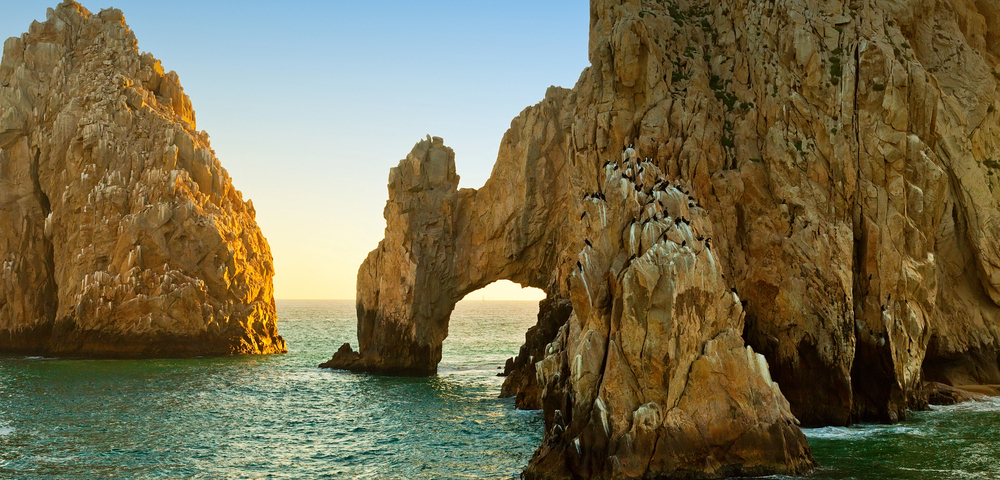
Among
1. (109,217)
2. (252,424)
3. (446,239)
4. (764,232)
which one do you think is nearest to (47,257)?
(109,217)

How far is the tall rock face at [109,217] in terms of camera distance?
241ft

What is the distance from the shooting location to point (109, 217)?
2982 inches

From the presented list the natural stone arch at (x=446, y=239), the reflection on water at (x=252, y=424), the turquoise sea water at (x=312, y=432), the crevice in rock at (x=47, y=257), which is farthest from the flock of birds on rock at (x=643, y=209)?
the crevice in rock at (x=47, y=257)

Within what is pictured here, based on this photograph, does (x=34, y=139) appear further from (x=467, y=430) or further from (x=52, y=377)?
(x=467, y=430)

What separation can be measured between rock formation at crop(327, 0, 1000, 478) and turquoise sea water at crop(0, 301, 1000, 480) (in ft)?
9.27

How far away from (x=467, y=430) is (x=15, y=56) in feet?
232

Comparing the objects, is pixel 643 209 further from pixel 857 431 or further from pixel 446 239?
pixel 446 239

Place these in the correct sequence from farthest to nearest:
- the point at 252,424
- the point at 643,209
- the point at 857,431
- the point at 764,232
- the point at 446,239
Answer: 1. the point at 446,239
2. the point at 252,424
3. the point at 764,232
4. the point at 857,431
5. the point at 643,209

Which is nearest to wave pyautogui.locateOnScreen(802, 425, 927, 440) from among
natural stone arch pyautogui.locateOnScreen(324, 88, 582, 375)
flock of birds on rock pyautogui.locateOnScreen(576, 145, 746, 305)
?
flock of birds on rock pyautogui.locateOnScreen(576, 145, 746, 305)

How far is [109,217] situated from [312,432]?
46.9 meters

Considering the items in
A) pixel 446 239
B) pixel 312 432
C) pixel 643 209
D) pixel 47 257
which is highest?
pixel 47 257

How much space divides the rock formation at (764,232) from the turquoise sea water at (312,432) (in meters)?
2.82

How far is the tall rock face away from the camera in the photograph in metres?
73.4

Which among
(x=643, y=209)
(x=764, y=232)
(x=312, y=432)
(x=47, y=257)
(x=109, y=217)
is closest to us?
(x=643, y=209)
